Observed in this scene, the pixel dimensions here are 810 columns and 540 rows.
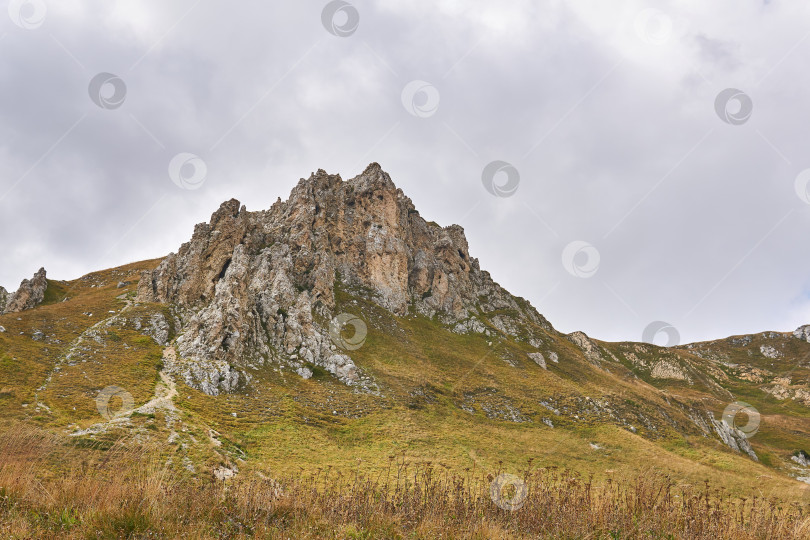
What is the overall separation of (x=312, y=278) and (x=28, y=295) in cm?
6105

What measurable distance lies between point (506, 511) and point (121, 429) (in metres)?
27.9

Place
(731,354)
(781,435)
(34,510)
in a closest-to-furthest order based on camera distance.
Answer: (34,510)
(781,435)
(731,354)

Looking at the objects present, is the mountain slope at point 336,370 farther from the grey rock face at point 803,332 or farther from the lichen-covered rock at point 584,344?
the grey rock face at point 803,332

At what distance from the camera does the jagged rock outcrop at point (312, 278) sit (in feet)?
169

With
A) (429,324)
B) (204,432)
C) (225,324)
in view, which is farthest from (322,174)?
(204,432)

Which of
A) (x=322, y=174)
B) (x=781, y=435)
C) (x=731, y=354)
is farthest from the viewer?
(x=731, y=354)

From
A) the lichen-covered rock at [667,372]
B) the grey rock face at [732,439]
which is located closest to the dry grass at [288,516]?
the grey rock face at [732,439]

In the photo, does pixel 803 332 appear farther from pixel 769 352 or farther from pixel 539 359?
pixel 539 359

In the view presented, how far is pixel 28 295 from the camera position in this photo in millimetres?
74938

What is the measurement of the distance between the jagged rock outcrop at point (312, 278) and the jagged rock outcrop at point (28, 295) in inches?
1199

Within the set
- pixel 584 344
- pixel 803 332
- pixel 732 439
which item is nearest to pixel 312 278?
pixel 732 439

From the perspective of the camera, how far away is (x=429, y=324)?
84000 mm

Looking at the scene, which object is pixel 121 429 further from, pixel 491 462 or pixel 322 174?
pixel 322 174

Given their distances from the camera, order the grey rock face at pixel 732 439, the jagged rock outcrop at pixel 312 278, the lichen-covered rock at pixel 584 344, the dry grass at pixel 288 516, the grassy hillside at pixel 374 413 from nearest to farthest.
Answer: the dry grass at pixel 288 516 → the grassy hillside at pixel 374 413 → the jagged rock outcrop at pixel 312 278 → the grey rock face at pixel 732 439 → the lichen-covered rock at pixel 584 344
